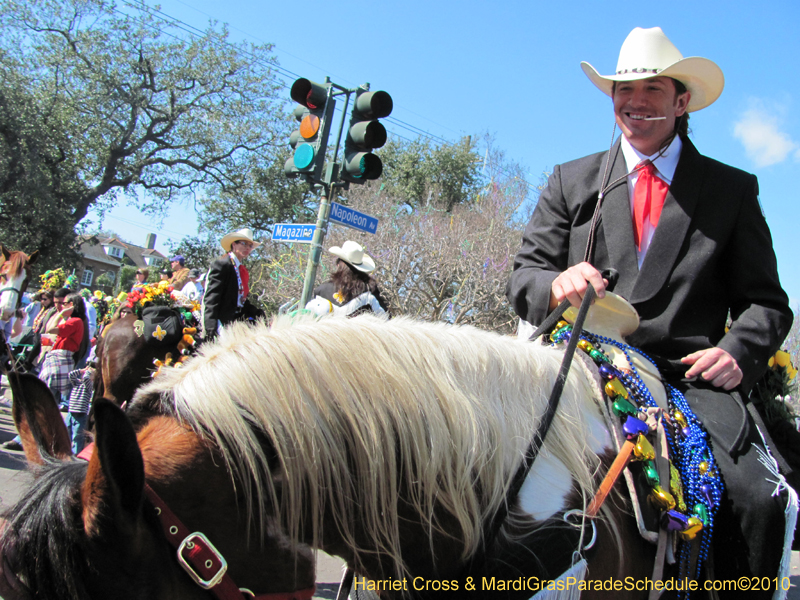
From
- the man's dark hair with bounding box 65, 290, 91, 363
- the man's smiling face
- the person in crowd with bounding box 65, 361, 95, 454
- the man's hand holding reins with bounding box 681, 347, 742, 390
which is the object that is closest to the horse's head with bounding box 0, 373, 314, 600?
the man's hand holding reins with bounding box 681, 347, 742, 390

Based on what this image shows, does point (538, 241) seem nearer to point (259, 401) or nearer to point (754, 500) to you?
point (754, 500)

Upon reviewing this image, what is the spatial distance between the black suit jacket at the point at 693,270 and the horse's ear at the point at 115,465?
127cm

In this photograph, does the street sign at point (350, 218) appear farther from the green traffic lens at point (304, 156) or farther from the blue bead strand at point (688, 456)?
the blue bead strand at point (688, 456)

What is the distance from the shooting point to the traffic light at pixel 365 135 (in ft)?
18.0

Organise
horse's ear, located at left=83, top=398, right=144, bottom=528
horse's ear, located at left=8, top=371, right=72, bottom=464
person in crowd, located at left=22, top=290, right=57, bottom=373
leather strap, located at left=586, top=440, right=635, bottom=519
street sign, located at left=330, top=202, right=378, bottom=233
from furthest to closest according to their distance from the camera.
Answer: person in crowd, located at left=22, top=290, right=57, bottom=373, street sign, located at left=330, top=202, right=378, bottom=233, leather strap, located at left=586, top=440, right=635, bottom=519, horse's ear, located at left=8, top=371, right=72, bottom=464, horse's ear, located at left=83, top=398, right=144, bottom=528

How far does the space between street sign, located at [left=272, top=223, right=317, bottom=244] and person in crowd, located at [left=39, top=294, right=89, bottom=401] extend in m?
2.87

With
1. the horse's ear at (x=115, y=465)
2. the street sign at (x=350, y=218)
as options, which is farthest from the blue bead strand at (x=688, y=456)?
the street sign at (x=350, y=218)

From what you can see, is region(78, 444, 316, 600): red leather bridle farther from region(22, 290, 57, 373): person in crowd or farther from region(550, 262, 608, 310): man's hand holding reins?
region(22, 290, 57, 373): person in crowd

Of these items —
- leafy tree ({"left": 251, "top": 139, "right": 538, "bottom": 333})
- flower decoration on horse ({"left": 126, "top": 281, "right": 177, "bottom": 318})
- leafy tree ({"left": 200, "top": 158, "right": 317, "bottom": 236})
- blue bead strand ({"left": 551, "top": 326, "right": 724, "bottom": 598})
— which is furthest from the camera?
leafy tree ({"left": 200, "top": 158, "right": 317, "bottom": 236})

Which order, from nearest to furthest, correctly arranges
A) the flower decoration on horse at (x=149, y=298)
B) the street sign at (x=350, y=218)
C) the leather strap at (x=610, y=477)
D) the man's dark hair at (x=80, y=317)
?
the leather strap at (x=610, y=477) < the flower decoration on horse at (x=149, y=298) < the street sign at (x=350, y=218) < the man's dark hair at (x=80, y=317)

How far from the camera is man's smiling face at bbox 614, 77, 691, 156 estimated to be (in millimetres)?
1987

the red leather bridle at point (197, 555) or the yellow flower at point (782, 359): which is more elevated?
the yellow flower at point (782, 359)

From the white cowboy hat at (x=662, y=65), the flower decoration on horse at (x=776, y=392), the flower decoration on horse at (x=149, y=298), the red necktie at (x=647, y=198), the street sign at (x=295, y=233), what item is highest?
the white cowboy hat at (x=662, y=65)

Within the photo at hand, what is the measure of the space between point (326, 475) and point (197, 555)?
263 millimetres
